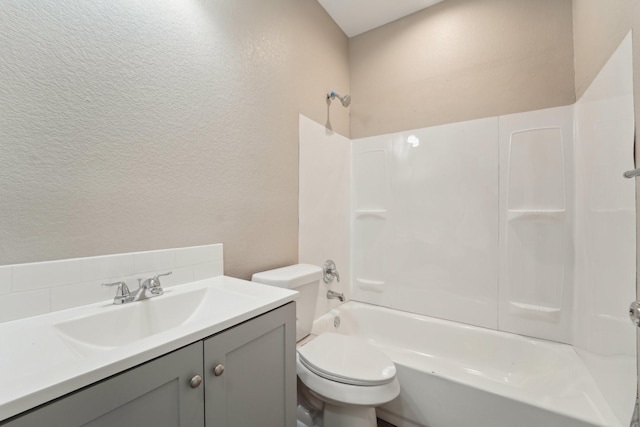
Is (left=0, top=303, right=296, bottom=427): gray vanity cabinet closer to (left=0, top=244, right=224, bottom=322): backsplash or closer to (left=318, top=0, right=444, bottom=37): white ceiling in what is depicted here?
(left=0, top=244, right=224, bottom=322): backsplash

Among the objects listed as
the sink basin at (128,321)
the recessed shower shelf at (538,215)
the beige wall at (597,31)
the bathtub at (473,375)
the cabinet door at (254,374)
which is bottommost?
the bathtub at (473,375)

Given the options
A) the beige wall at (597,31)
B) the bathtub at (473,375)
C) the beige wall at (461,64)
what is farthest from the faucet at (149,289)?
the beige wall at (461,64)

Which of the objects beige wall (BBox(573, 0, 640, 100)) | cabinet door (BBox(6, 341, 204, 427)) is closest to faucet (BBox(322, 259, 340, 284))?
cabinet door (BBox(6, 341, 204, 427))

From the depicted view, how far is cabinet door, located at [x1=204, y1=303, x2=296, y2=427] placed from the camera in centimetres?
73

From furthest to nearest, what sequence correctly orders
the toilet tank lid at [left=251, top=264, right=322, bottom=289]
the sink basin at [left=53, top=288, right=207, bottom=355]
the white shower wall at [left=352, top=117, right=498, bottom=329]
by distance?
the white shower wall at [left=352, top=117, right=498, bottom=329] → the toilet tank lid at [left=251, top=264, right=322, bottom=289] → the sink basin at [left=53, top=288, right=207, bottom=355]

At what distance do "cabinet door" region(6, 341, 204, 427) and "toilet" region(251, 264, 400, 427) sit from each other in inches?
27.6

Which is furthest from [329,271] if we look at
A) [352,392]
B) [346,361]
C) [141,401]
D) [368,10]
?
[368,10]

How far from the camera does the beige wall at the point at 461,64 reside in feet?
5.50

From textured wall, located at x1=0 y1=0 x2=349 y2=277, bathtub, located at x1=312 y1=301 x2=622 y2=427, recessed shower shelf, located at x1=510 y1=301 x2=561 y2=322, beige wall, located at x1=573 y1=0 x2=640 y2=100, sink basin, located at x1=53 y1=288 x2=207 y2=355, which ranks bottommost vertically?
bathtub, located at x1=312 y1=301 x2=622 y2=427

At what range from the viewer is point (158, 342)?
625 mm

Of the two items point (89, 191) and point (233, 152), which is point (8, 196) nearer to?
point (89, 191)

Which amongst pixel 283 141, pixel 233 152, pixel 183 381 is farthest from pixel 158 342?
pixel 283 141

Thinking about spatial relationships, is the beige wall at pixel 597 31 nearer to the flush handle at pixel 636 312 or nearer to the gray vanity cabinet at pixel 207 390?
the flush handle at pixel 636 312

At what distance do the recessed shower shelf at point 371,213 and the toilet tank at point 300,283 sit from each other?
2.81 feet
